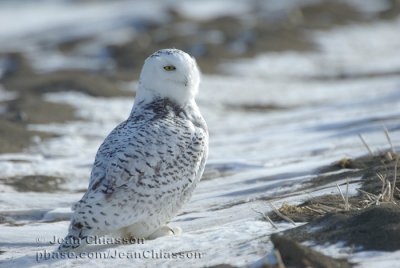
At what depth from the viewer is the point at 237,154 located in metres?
9.45

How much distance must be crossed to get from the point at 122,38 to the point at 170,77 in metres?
16.5

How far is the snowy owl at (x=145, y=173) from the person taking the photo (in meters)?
5.38

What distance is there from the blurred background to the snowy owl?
4.49 m

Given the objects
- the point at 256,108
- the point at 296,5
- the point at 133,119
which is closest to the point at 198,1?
the point at 296,5

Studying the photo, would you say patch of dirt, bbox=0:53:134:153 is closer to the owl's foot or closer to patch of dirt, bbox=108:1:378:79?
patch of dirt, bbox=108:1:378:79

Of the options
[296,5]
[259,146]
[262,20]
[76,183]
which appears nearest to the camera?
[76,183]

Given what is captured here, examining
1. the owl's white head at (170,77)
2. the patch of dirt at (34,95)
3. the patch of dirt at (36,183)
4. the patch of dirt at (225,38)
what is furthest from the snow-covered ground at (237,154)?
the owl's white head at (170,77)

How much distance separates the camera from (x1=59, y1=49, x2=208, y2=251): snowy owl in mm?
5384

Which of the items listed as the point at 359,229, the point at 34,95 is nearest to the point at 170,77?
the point at 359,229

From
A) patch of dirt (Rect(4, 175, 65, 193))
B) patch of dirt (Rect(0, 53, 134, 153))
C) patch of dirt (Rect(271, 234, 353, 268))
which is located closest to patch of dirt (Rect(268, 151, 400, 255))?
patch of dirt (Rect(271, 234, 353, 268))

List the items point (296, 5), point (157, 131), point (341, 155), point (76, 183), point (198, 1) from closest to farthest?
1. point (157, 131)
2. point (341, 155)
3. point (76, 183)
4. point (296, 5)
5. point (198, 1)

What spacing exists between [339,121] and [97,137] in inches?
130

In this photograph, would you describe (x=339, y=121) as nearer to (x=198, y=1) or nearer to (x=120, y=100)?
(x=120, y=100)

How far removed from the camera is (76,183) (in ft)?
28.3
